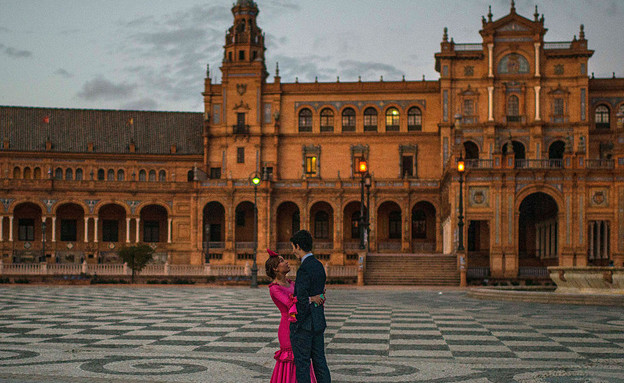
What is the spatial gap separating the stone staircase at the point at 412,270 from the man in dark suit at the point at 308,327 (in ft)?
116

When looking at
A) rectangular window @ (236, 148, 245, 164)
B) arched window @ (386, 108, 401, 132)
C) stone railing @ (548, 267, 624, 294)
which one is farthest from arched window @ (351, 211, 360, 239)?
stone railing @ (548, 267, 624, 294)

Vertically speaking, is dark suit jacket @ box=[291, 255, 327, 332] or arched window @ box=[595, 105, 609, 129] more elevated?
arched window @ box=[595, 105, 609, 129]

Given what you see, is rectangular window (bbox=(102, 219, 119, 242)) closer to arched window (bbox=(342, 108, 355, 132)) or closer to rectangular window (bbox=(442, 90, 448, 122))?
arched window (bbox=(342, 108, 355, 132))

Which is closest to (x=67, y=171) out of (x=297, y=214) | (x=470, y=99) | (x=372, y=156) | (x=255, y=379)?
(x=297, y=214)

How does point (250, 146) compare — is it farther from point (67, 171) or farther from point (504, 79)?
point (504, 79)

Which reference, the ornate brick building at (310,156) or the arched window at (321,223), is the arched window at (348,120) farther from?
the arched window at (321,223)

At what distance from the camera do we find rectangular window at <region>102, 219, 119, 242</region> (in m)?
68.3

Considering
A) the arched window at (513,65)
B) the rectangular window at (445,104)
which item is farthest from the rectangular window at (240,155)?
the arched window at (513,65)

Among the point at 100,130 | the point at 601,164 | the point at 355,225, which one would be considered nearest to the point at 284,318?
the point at 601,164

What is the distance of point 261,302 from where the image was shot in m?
26.8

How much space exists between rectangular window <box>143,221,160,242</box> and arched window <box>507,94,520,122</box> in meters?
31.8

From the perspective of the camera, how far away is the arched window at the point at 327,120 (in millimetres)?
68875

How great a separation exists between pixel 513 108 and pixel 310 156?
17847 millimetres

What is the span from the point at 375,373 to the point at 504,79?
55210 mm
